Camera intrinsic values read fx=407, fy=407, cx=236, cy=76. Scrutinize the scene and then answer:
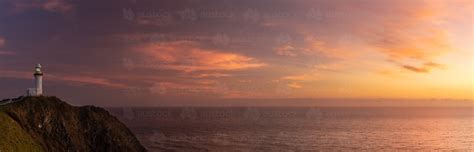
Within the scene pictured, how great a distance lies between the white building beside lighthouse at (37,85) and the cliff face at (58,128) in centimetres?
247

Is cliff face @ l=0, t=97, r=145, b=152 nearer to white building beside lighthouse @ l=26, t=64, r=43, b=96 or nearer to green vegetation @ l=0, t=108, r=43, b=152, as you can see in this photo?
green vegetation @ l=0, t=108, r=43, b=152

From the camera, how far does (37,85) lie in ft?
212

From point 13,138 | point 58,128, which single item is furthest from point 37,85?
point 13,138

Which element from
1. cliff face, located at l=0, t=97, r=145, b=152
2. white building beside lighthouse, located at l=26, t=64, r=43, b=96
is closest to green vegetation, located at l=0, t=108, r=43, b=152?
cliff face, located at l=0, t=97, r=145, b=152

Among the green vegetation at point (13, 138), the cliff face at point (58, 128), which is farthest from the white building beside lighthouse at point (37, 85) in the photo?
the green vegetation at point (13, 138)

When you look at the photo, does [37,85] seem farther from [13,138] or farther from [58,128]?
[13,138]

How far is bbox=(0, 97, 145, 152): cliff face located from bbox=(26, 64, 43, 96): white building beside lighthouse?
2.47 meters

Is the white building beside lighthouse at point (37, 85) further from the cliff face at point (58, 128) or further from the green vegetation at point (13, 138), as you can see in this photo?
the green vegetation at point (13, 138)

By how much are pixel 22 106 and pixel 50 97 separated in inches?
214

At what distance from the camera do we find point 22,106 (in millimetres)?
56969

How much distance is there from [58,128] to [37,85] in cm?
1125

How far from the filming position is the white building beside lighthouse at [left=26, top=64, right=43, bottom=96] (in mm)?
62188

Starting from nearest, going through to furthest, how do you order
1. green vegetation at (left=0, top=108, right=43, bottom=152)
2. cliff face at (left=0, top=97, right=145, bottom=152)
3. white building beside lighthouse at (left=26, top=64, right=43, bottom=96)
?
green vegetation at (left=0, top=108, right=43, bottom=152), cliff face at (left=0, top=97, right=145, bottom=152), white building beside lighthouse at (left=26, top=64, right=43, bottom=96)

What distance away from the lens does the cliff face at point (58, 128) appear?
4966 centimetres
